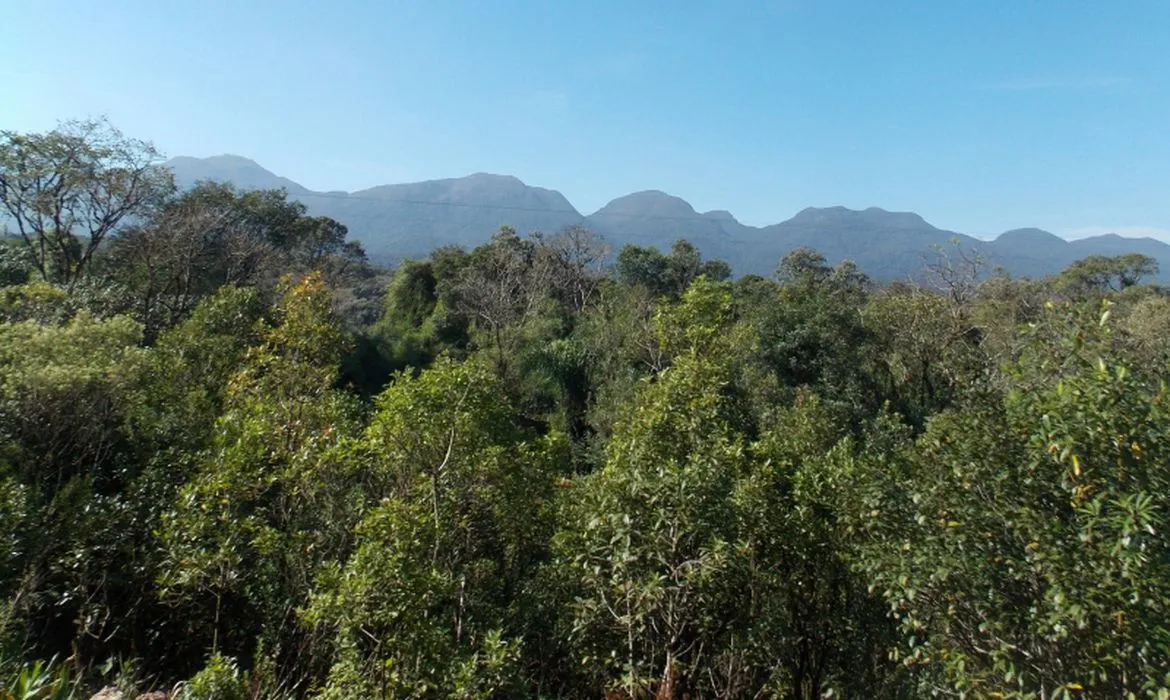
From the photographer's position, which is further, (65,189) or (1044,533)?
(65,189)

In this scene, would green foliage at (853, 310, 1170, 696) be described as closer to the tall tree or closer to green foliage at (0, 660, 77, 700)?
green foliage at (0, 660, 77, 700)

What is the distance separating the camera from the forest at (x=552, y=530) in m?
3.41

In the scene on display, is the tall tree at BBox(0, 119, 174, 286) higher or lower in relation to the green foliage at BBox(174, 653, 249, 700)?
higher

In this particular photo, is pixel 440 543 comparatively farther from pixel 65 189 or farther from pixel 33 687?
pixel 65 189

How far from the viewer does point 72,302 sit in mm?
12602

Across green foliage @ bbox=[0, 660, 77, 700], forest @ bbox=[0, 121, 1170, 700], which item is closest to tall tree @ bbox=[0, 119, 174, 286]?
forest @ bbox=[0, 121, 1170, 700]

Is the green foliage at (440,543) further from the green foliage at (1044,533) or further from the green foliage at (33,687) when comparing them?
the green foliage at (1044,533)

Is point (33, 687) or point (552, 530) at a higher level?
point (552, 530)

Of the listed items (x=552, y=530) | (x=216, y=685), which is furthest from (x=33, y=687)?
(x=552, y=530)

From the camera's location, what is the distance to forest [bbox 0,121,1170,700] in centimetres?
341

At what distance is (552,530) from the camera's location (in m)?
7.06

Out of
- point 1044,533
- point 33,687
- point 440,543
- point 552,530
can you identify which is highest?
point 1044,533

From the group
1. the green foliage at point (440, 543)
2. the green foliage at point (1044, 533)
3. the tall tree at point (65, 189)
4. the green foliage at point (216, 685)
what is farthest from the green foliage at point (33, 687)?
the tall tree at point (65, 189)

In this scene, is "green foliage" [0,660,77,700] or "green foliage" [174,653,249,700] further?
"green foliage" [174,653,249,700]
